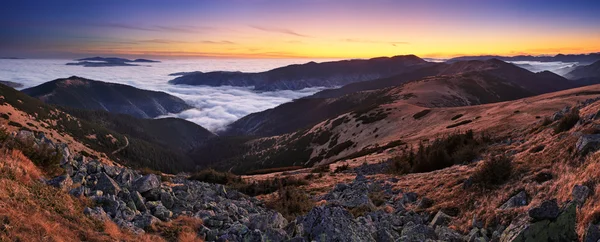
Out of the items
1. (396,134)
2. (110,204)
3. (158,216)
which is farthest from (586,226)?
(396,134)

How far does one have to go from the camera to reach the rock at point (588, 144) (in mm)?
11213

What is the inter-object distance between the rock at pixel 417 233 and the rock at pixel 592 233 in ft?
13.2

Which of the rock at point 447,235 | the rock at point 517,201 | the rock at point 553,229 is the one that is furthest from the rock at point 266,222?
the rock at point 517,201

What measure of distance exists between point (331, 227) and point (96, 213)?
711cm

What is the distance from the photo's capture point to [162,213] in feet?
36.5

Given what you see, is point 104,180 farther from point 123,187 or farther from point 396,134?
point 396,134

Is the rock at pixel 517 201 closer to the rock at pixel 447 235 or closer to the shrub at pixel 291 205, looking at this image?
the rock at pixel 447 235

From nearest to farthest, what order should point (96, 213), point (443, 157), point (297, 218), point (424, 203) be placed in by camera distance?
point (96, 213), point (297, 218), point (424, 203), point (443, 157)

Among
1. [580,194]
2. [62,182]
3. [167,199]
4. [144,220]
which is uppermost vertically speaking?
[580,194]

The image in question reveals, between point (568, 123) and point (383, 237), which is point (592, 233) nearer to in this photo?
point (383, 237)

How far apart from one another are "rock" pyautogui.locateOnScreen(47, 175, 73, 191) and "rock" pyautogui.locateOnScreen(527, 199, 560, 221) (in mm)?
14351

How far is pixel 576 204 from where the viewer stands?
8.17 meters

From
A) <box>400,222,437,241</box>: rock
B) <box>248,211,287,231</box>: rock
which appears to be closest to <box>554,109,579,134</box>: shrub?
<box>400,222,437,241</box>: rock

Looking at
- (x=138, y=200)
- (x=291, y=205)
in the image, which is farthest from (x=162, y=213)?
(x=291, y=205)
